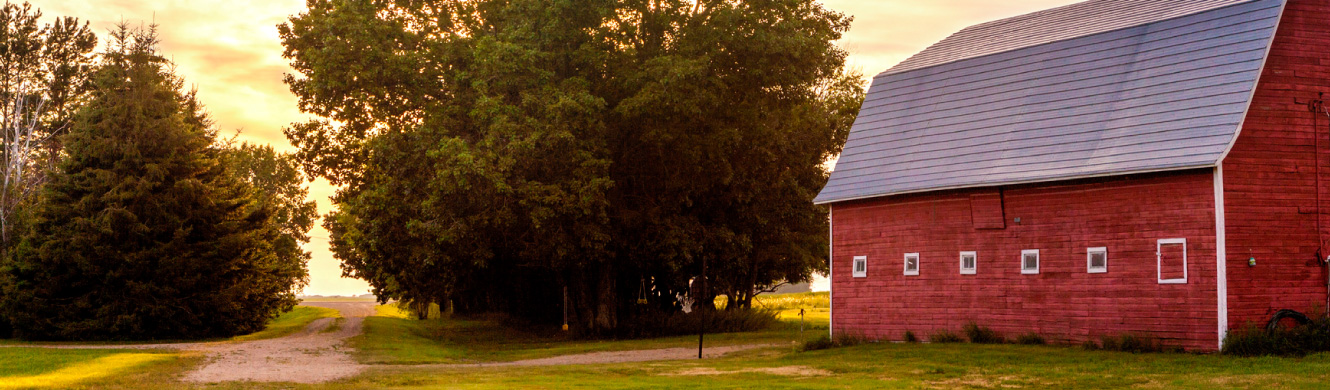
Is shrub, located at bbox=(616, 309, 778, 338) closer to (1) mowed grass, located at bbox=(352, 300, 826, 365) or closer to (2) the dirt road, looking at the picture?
(1) mowed grass, located at bbox=(352, 300, 826, 365)

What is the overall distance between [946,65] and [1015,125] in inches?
131

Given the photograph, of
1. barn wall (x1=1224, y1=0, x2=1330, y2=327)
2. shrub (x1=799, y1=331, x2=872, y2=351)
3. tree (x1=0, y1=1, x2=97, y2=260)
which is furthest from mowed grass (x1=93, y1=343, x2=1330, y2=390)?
tree (x1=0, y1=1, x2=97, y2=260)

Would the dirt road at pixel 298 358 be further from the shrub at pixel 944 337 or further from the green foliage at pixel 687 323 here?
the green foliage at pixel 687 323

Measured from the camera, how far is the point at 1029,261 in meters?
24.8

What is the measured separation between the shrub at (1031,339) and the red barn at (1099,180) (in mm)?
211

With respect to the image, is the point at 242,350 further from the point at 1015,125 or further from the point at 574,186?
the point at 1015,125

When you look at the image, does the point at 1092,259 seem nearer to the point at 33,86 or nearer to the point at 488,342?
the point at 488,342

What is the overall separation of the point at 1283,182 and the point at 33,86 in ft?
160

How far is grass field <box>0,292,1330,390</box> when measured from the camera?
60.4ft

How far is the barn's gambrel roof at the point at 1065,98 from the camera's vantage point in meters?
22.5

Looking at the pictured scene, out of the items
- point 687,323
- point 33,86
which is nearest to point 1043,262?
point 687,323

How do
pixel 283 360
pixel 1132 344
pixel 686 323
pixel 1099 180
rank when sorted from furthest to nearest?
pixel 686 323 < pixel 283 360 < pixel 1099 180 < pixel 1132 344

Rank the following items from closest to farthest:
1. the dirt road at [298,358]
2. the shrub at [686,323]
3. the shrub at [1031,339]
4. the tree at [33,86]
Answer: the dirt road at [298,358], the shrub at [1031,339], the shrub at [686,323], the tree at [33,86]

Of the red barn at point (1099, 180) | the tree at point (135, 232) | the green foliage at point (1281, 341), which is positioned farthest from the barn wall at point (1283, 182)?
the tree at point (135, 232)
